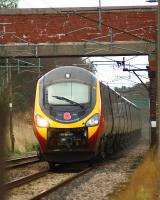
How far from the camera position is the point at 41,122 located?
16109 mm

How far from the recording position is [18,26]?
29.4 meters

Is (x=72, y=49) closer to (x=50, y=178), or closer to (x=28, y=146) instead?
(x=28, y=146)

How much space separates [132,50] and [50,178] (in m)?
13.9

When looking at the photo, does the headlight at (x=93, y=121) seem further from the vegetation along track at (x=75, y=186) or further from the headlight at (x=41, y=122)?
the vegetation along track at (x=75, y=186)

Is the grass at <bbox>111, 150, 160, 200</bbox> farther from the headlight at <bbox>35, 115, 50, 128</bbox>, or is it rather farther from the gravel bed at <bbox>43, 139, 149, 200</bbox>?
the headlight at <bbox>35, 115, 50, 128</bbox>

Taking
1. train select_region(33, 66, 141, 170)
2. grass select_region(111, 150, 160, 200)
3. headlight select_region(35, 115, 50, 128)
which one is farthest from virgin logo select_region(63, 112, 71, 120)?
grass select_region(111, 150, 160, 200)

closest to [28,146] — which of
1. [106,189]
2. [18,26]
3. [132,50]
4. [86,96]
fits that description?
[18,26]

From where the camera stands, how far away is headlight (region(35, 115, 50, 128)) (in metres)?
16.0

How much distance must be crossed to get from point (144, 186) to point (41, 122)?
6.23m

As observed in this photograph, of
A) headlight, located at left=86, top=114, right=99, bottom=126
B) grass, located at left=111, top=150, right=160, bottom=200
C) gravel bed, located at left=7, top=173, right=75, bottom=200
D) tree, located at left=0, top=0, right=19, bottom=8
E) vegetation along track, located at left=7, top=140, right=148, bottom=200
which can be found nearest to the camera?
grass, located at left=111, top=150, right=160, bottom=200

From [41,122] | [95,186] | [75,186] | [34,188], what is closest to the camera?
[34,188]

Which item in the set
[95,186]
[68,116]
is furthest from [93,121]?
[95,186]

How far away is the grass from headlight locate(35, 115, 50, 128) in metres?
3.40

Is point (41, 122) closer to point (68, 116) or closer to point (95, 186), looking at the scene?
point (68, 116)
